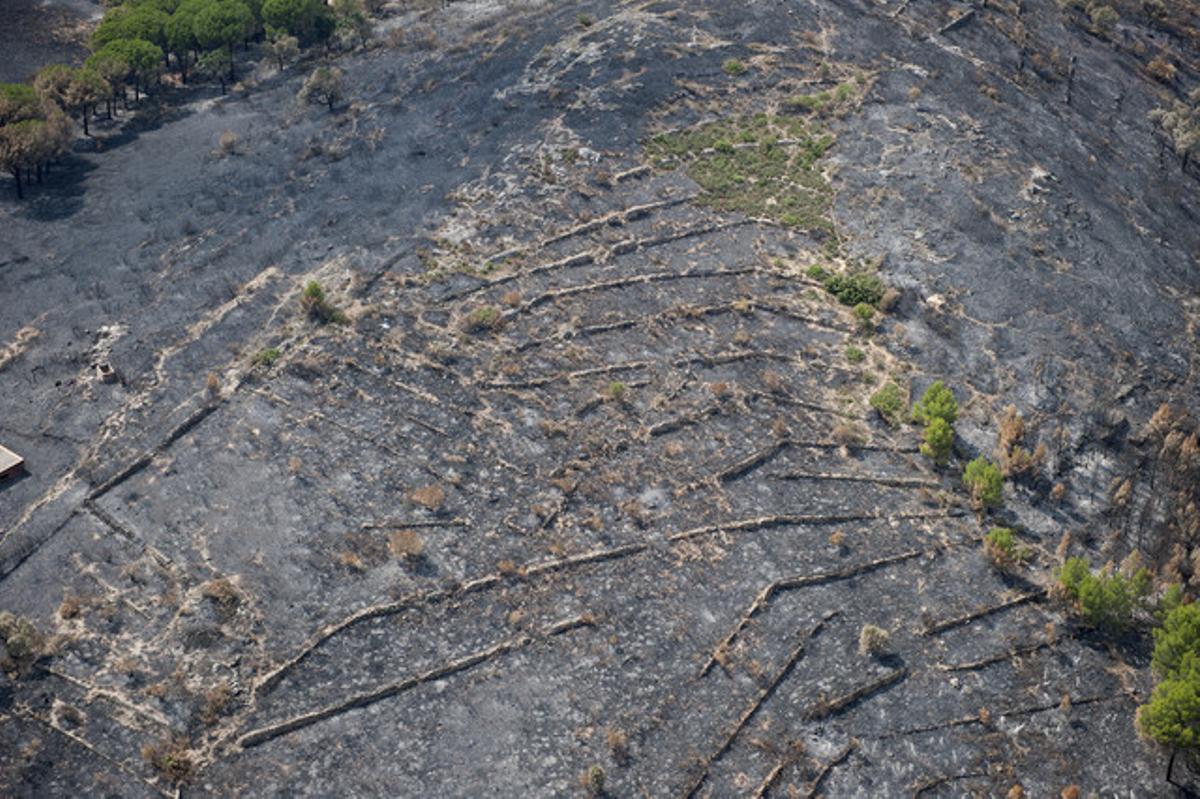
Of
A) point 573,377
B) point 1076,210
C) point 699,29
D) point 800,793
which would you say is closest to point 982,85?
point 1076,210

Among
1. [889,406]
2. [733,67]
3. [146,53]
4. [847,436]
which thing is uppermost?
[733,67]

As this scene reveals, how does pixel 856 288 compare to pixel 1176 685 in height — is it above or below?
above

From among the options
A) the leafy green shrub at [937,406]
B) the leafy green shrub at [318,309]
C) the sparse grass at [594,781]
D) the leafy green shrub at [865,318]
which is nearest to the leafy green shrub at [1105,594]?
the leafy green shrub at [937,406]

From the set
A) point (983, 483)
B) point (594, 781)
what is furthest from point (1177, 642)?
point (594, 781)

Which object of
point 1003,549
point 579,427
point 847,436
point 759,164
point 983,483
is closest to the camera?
point 1003,549

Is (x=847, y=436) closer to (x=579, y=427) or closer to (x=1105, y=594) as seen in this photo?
(x=579, y=427)

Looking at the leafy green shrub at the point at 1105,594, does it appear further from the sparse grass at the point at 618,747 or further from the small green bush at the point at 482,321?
the small green bush at the point at 482,321
